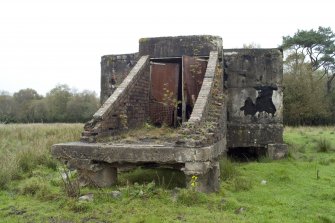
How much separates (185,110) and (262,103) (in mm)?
2472

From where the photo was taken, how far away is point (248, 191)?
21.0 feet

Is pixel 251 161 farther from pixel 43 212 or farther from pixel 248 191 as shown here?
Answer: pixel 43 212

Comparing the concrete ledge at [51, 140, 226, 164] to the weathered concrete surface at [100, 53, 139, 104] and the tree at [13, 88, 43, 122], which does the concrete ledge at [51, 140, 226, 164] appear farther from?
the tree at [13, 88, 43, 122]

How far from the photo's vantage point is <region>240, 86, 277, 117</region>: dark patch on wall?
992cm

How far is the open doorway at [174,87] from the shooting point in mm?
8633

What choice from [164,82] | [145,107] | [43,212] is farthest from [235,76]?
[43,212]

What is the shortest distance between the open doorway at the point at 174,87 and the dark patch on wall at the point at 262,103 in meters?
1.77

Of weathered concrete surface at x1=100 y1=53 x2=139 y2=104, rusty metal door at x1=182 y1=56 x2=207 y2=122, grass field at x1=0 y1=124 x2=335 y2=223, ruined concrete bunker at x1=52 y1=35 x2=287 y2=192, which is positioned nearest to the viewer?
grass field at x1=0 y1=124 x2=335 y2=223

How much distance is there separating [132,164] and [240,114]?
455 cm

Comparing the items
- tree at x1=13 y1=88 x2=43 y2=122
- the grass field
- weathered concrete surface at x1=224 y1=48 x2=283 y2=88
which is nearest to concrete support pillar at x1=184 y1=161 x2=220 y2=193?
the grass field

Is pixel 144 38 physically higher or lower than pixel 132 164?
higher

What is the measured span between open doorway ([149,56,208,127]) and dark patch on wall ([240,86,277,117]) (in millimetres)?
1773

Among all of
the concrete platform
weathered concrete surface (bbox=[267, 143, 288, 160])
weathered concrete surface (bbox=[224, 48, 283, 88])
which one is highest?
weathered concrete surface (bbox=[224, 48, 283, 88])

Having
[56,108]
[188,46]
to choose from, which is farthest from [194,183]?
[56,108]
